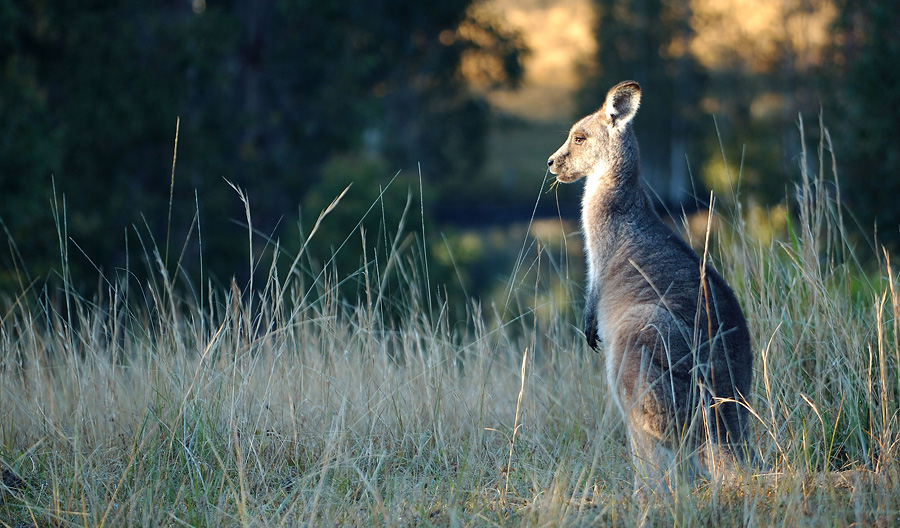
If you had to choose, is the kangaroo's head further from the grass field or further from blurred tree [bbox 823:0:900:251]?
blurred tree [bbox 823:0:900:251]

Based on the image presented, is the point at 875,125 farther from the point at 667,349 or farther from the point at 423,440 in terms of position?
the point at 423,440

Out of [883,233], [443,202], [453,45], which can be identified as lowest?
[443,202]

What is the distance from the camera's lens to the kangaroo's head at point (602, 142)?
15.6 ft

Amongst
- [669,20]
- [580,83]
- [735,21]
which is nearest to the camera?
[735,21]

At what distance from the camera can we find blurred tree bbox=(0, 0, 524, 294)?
46.5 ft

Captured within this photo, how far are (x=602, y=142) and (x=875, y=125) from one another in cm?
1147

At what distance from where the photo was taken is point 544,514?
3.16m

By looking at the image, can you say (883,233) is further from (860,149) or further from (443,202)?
(443,202)

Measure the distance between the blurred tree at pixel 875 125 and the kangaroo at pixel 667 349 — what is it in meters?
11.0

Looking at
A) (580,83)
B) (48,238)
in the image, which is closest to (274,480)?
(48,238)

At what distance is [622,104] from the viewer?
4789 millimetres

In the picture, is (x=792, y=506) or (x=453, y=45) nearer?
(x=792, y=506)

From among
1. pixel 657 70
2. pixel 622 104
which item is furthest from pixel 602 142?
pixel 657 70

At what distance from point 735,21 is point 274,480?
38.3 metres
